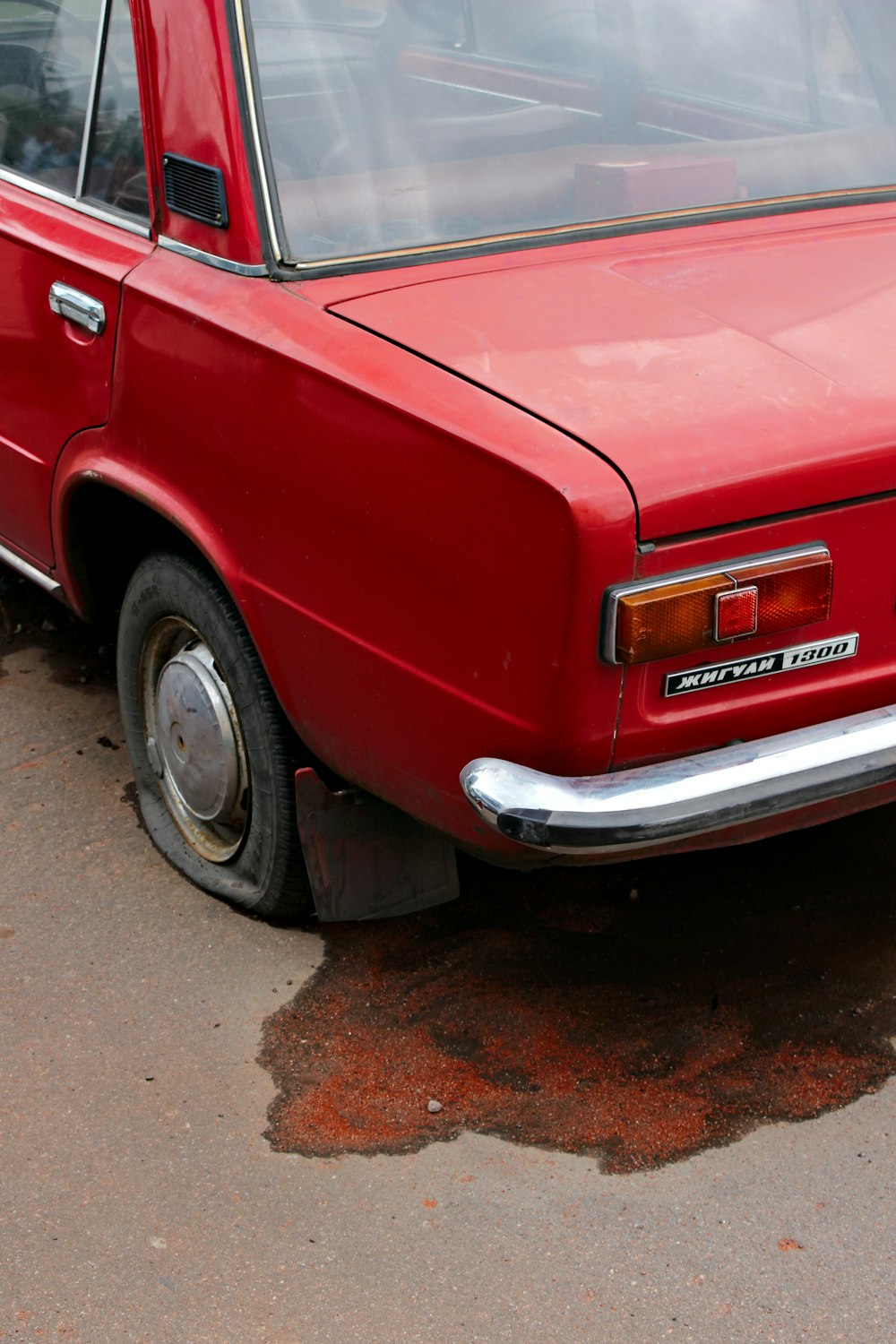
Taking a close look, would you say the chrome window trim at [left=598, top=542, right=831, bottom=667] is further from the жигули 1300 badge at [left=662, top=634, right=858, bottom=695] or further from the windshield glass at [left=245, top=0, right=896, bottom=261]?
the windshield glass at [left=245, top=0, right=896, bottom=261]

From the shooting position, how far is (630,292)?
92.7 inches

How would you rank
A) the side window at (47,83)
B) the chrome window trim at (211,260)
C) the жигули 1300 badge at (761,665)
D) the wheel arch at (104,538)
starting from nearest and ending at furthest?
the жигули 1300 badge at (761,665)
the chrome window trim at (211,260)
the wheel arch at (104,538)
the side window at (47,83)

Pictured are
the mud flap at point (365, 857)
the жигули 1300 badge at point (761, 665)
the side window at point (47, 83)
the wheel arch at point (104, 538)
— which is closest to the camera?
the жигули 1300 badge at point (761, 665)

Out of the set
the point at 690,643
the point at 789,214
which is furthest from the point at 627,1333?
the point at 789,214

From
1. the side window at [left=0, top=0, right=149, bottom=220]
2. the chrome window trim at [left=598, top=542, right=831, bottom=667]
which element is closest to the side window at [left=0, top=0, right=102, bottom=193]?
the side window at [left=0, top=0, right=149, bottom=220]

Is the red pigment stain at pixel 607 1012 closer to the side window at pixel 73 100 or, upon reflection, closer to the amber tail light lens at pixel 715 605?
the amber tail light lens at pixel 715 605

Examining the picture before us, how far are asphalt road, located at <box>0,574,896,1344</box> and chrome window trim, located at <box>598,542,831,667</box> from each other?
937 mm

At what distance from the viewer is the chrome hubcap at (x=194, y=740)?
2.81m

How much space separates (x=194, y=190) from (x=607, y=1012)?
5.63ft

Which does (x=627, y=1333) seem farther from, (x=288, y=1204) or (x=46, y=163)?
(x=46, y=163)

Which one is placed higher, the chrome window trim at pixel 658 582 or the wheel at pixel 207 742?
the chrome window trim at pixel 658 582

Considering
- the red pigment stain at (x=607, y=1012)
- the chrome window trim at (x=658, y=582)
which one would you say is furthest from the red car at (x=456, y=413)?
the red pigment stain at (x=607, y=1012)

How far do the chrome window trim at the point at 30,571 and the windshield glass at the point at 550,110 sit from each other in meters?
1.16

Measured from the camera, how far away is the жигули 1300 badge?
79.7 inches
